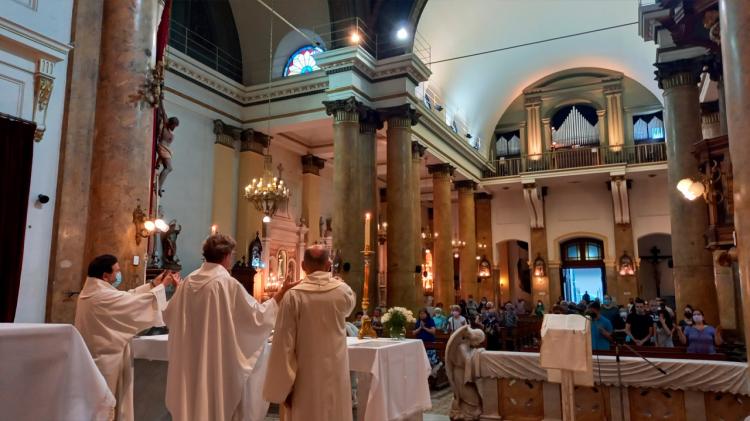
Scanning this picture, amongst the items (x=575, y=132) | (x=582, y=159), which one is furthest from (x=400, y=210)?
(x=575, y=132)

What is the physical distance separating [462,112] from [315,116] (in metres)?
7.89

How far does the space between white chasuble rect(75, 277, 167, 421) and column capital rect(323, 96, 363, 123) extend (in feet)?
32.7

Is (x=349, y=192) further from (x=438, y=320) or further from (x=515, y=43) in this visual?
(x=515, y=43)

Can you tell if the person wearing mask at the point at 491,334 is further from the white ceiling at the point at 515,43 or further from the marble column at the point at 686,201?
the white ceiling at the point at 515,43

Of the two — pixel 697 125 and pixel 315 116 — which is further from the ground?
pixel 315 116

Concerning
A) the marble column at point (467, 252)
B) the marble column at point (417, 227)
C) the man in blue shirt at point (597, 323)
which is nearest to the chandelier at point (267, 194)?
the marble column at point (417, 227)

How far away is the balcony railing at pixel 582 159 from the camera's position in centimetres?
2175

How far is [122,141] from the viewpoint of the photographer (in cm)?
684

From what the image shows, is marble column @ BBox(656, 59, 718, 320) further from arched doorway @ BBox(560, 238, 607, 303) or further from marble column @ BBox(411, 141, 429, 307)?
arched doorway @ BBox(560, 238, 607, 303)

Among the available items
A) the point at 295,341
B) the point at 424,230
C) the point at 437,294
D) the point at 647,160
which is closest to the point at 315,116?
the point at 437,294

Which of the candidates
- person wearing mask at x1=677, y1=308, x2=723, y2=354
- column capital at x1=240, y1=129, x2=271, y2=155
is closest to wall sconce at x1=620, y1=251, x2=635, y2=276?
column capital at x1=240, y1=129, x2=271, y2=155

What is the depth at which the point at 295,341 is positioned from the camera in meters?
3.54

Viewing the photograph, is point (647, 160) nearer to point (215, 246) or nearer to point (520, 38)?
point (520, 38)

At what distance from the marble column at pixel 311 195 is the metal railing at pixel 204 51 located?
386 cm
